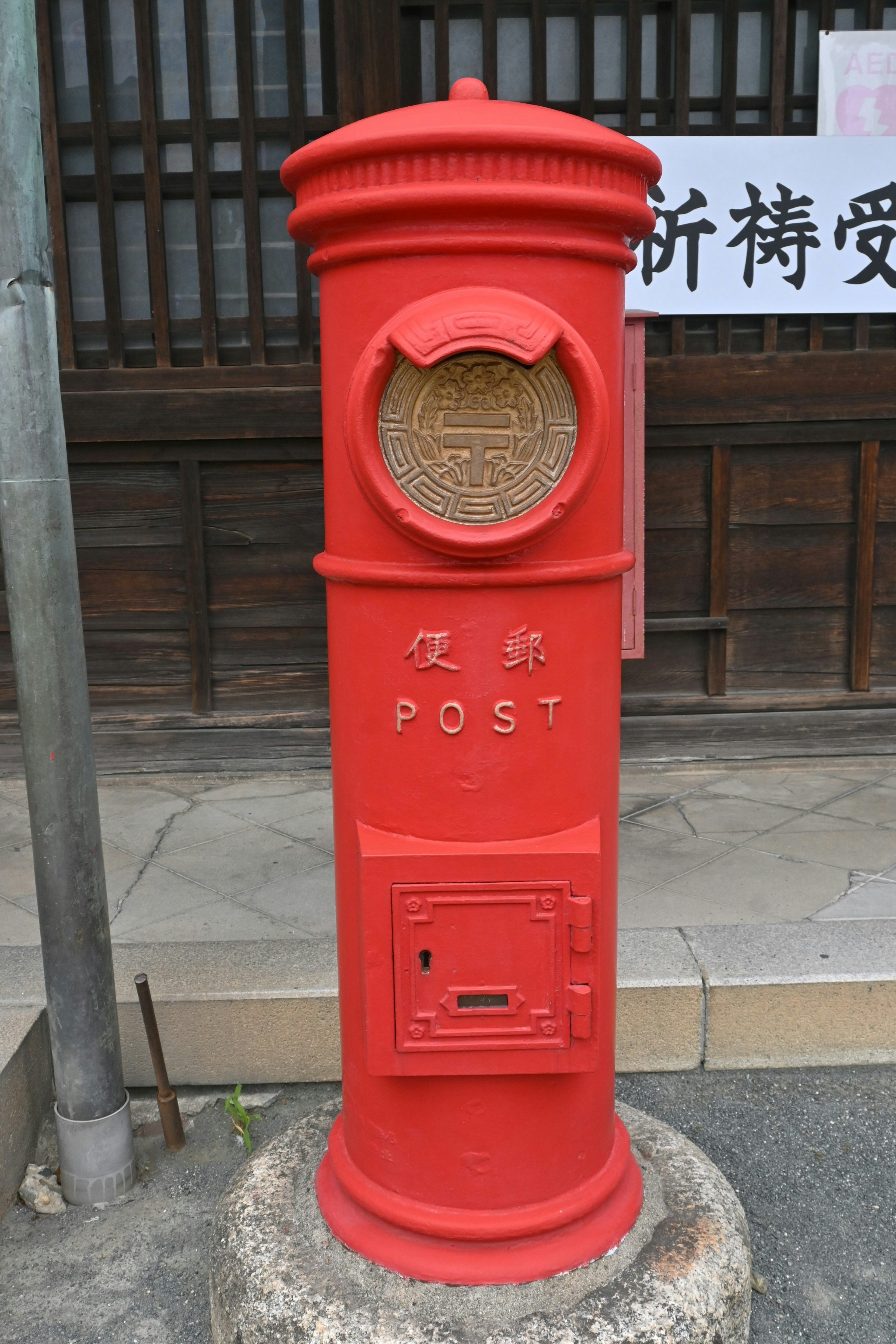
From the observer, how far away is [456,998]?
5.57 ft

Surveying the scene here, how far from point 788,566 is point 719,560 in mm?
323

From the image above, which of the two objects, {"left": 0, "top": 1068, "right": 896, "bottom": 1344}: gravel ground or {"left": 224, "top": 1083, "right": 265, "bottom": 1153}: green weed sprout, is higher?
{"left": 224, "top": 1083, "right": 265, "bottom": 1153}: green weed sprout

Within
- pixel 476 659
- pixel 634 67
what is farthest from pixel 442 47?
pixel 476 659

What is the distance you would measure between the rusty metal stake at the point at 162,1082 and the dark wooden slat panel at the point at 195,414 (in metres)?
2.61

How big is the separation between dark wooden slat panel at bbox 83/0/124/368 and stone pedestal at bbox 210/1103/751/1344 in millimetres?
3518

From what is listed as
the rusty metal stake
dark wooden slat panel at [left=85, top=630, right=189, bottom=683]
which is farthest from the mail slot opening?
dark wooden slat panel at [left=85, top=630, right=189, bottom=683]

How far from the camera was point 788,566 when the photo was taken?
15.5 feet

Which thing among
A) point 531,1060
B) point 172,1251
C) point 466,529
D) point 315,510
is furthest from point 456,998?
point 315,510

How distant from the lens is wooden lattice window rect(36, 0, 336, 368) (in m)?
4.20

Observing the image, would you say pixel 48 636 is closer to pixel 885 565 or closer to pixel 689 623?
pixel 689 623

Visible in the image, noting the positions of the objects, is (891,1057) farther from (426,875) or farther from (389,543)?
(389,543)

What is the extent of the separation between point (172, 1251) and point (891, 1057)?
1.82m

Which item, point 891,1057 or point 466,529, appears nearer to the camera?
point 466,529

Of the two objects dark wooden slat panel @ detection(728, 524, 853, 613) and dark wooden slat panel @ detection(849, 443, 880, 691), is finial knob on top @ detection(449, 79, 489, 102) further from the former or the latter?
dark wooden slat panel @ detection(849, 443, 880, 691)
